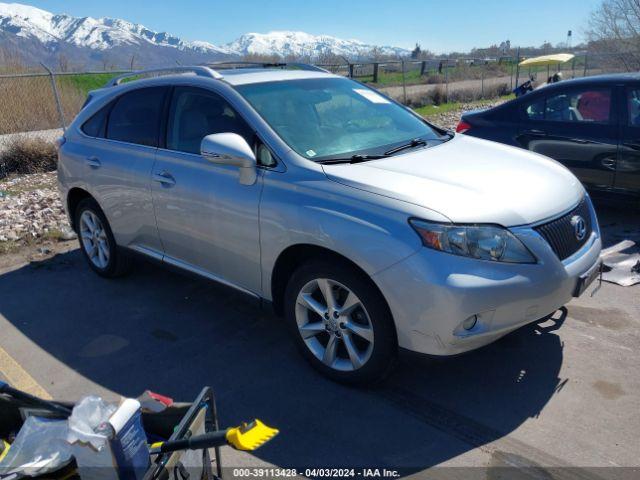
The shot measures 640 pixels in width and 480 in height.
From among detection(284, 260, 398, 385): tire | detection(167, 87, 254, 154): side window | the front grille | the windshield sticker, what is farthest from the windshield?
the front grille

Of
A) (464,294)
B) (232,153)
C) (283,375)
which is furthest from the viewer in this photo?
(283,375)

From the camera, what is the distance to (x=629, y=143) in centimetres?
570

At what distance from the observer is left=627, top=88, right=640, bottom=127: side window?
573cm

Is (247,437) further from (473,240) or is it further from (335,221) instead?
(473,240)

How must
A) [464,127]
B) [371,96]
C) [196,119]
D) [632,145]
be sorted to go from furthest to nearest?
1. [464,127]
2. [632,145]
3. [371,96]
4. [196,119]

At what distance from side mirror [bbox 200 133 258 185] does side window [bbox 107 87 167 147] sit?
1027mm

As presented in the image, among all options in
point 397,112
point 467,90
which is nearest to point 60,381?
point 397,112

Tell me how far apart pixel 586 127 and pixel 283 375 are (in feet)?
14.6

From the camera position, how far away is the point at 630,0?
2020 cm

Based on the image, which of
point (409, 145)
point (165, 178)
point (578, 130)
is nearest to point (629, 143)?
point (578, 130)

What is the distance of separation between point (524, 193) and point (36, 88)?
517 inches

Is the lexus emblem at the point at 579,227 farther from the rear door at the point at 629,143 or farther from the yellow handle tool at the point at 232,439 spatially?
the rear door at the point at 629,143

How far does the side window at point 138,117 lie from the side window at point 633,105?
4602mm

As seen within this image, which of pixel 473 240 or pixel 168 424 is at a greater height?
pixel 473 240
